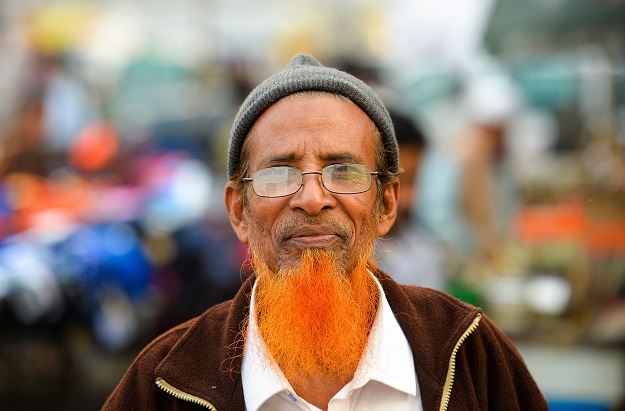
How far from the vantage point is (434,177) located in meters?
6.31

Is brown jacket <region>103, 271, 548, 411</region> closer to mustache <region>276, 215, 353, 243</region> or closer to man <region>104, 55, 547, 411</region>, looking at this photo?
man <region>104, 55, 547, 411</region>

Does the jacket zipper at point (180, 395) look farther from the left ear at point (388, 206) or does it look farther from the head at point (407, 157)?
the head at point (407, 157)

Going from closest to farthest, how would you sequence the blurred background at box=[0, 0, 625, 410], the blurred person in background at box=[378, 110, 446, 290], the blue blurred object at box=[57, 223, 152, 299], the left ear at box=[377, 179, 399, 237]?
the left ear at box=[377, 179, 399, 237] < the blurred person in background at box=[378, 110, 446, 290] < the blurred background at box=[0, 0, 625, 410] < the blue blurred object at box=[57, 223, 152, 299]

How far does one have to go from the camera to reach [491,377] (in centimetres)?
249

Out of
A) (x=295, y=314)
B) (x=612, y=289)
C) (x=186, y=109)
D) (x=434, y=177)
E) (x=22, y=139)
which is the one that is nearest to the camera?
(x=295, y=314)

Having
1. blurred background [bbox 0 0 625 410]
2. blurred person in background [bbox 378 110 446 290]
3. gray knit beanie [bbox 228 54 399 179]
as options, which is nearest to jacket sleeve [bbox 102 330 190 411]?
gray knit beanie [bbox 228 54 399 179]

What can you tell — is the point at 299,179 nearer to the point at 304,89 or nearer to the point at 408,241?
the point at 304,89

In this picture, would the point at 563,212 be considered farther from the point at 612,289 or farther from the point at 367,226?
the point at 367,226

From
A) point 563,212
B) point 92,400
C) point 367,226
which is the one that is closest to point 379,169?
point 367,226

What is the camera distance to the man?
2.34m

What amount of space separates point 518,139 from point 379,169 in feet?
13.4

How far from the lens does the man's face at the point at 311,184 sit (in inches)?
91.8

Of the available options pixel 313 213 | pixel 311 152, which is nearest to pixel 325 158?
pixel 311 152

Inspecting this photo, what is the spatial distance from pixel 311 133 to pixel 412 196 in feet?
8.34
